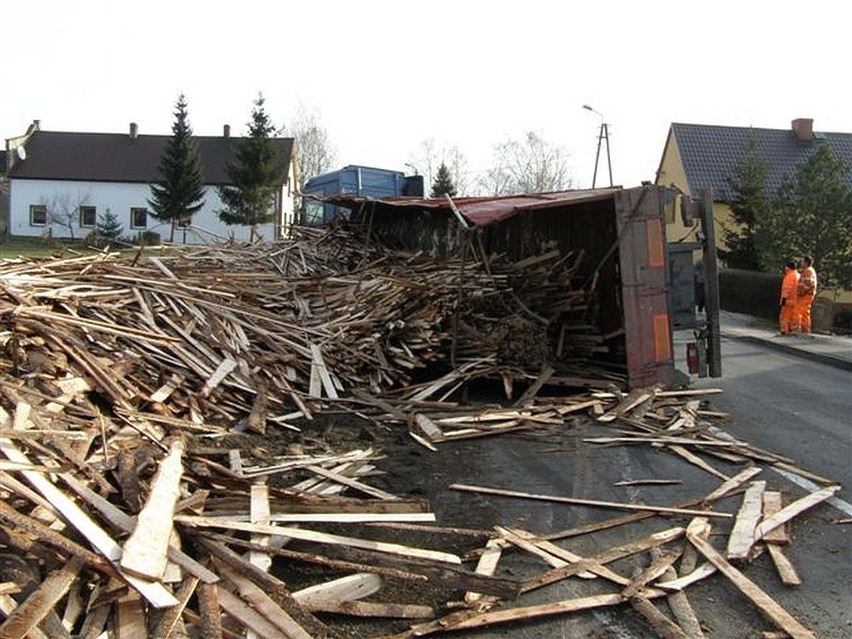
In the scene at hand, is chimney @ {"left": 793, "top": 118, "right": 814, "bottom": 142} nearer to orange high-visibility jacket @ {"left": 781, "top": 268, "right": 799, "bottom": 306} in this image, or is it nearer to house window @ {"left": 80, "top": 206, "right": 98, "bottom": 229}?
orange high-visibility jacket @ {"left": 781, "top": 268, "right": 799, "bottom": 306}

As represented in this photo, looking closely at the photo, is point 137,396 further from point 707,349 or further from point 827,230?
point 827,230

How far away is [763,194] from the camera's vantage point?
32844 mm

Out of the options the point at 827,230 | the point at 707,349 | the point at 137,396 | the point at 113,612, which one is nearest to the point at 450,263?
the point at 707,349

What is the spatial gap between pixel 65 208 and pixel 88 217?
191 centimetres

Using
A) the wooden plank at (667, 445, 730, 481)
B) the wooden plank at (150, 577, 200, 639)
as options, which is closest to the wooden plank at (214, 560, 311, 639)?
the wooden plank at (150, 577, 200, 639)

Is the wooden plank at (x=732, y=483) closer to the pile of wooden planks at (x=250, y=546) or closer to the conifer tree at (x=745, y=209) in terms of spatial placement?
the pile of wooden planks at (x=250, y=546)

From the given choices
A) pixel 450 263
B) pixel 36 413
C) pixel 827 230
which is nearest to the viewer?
pixel 36 413

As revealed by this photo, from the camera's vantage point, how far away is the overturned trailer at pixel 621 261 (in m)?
8.89

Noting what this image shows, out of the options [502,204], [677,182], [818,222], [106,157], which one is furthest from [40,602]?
[106,157]

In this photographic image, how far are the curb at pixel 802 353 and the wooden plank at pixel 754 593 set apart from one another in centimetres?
964

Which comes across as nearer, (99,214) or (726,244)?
(726,244)

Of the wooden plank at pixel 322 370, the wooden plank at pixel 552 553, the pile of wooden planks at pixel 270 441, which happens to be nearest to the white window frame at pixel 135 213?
the pile of wooden planks at pixel 270 441

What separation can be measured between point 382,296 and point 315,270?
242 cm

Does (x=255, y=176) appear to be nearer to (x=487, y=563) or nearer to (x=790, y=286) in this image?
(x=790, y=286)
